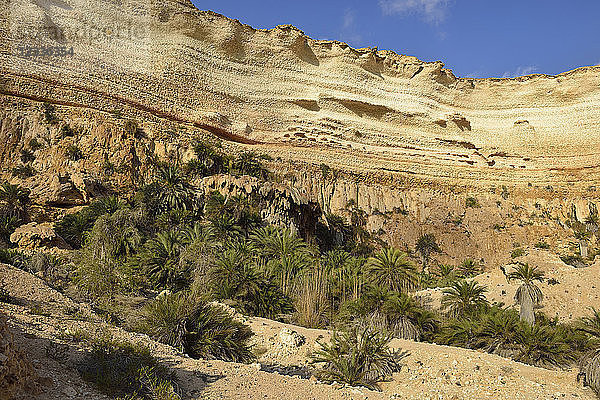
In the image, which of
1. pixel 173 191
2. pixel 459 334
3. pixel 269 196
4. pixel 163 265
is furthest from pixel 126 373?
pixel 269 196

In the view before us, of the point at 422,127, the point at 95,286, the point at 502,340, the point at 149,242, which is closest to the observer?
the point at 502,340

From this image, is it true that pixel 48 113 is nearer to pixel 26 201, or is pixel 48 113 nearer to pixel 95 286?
pixel 26 201

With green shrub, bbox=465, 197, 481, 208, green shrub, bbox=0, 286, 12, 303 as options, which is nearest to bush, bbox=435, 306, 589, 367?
green shrub, bbox=0, 286, 12, 303

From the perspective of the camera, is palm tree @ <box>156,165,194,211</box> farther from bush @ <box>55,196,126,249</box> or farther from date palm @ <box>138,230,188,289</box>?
date palm @ <box>138,230,188,289</box>

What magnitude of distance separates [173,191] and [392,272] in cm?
1089

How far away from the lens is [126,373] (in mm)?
5855

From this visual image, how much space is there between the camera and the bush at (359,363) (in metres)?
8.17

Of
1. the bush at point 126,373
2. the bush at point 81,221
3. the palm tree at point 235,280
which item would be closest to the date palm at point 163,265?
the palm tree at point 235,280

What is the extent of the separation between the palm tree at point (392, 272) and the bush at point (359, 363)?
7895 mm

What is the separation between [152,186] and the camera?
2262 centimetres

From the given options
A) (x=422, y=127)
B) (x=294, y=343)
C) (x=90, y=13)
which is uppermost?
(x=90, y=13)

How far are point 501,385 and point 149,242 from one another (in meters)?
12.6

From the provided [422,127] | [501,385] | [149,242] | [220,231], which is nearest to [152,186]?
[220,231]

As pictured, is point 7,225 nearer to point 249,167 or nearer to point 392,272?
point 249,167
